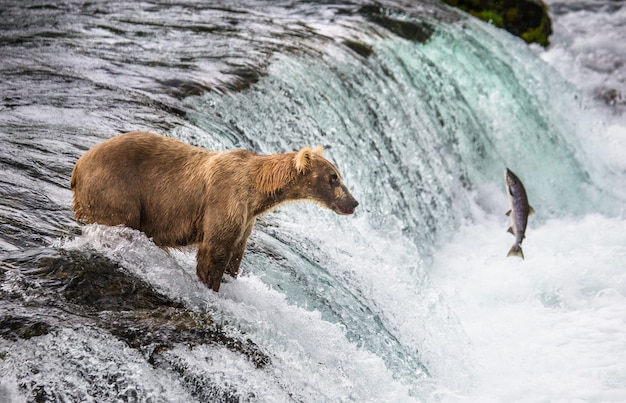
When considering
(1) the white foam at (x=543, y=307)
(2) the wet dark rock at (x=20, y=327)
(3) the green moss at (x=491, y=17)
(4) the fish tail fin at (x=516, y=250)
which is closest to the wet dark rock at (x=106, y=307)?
(2) the wet dark rock at (x=20, y=327)

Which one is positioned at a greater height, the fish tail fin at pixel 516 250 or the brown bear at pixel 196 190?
the brown bear at pixel 196 190

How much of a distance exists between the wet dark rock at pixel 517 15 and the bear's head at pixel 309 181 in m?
10.0

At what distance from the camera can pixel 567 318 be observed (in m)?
6.54

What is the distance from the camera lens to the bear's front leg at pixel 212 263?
157 inches

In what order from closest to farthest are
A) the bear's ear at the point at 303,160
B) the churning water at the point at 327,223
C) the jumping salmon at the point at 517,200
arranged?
the churning water at the point at 327,223 < the bear's ear at the point at 303,160 < the jumping salmon at the point at 517,200

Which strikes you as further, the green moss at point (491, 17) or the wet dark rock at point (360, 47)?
the green moss at point (491, 17)

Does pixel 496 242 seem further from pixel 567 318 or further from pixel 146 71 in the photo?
pixel 146 71

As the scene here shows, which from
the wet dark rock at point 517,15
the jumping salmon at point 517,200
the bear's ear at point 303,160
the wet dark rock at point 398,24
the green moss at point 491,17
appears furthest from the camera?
the wet dark rock at point 517,15

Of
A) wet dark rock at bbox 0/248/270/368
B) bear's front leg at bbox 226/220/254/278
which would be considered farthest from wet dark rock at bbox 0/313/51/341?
bear's front leg at bbox 226/220/254/278

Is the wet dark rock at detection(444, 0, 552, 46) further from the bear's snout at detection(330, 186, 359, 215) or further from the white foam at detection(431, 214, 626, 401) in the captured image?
the bear's snout at detection(330, 186, 359, 215)

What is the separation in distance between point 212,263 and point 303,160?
64 centimetres

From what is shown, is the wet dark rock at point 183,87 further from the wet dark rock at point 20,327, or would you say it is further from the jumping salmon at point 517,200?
the wet dark rock at point 20,327

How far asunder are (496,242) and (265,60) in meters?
2.74

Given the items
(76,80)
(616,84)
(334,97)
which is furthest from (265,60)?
(616,84)
